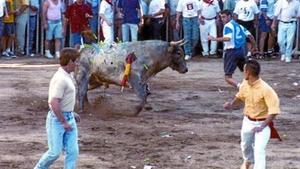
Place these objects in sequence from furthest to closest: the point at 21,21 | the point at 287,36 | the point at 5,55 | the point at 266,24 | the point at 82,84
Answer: the point at 266,24 < the point at 5,55 < the point at 21,21 < the point at 287,36 < the point at 82,84

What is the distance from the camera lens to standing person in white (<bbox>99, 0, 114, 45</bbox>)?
25.2m

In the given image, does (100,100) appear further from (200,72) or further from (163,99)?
(200,72)

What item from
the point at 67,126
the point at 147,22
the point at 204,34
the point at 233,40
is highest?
the point at 233,40

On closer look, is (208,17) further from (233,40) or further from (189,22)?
(233,40)

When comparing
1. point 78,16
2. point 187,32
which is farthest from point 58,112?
point 187,32

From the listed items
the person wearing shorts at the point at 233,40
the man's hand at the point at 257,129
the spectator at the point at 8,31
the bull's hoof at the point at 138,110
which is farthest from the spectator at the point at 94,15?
the man's hand at the point at 257,129

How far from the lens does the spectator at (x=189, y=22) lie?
1058 inches

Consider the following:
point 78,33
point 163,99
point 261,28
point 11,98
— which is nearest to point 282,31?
point 261,28

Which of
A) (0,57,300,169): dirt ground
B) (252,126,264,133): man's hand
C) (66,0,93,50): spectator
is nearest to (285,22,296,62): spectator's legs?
(0,57,300,169): dirt ground

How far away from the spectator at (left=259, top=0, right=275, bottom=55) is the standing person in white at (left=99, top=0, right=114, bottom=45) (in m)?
4.67

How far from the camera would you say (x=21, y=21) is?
2698cm

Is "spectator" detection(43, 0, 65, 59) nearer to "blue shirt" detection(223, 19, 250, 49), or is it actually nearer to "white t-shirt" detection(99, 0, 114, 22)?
"white t-shirt" detection(99, 0, 114, 22)

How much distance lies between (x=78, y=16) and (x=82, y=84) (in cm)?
768

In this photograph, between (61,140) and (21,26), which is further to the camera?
(21,26)
